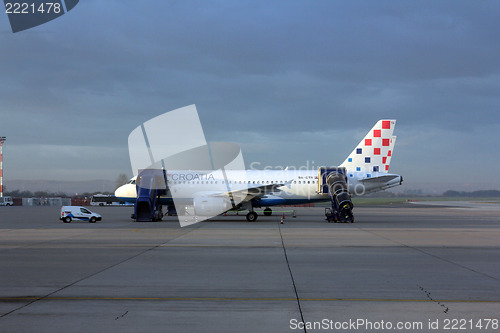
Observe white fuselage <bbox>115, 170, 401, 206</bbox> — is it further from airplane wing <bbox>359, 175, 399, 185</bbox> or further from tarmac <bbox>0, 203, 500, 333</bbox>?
tarmac <bbox>0, 203, 500, 333</bbox>

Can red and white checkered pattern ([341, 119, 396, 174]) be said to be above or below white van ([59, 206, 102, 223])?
above

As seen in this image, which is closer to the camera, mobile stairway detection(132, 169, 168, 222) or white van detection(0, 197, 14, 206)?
mobile stairway detection(132, 169, 168, 222)

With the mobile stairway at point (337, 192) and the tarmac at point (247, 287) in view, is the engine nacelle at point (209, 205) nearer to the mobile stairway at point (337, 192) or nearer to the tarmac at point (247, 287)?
the mobile stairway at point (337, 192)

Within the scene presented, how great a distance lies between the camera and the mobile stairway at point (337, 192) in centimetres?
3569

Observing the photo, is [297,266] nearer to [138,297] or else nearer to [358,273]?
[358,273]

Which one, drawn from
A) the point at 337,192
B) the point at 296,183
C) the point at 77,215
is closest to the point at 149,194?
the point at 77,215

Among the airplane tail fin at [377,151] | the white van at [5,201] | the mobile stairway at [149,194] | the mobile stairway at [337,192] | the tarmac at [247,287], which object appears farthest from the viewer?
the white van at [5,201]

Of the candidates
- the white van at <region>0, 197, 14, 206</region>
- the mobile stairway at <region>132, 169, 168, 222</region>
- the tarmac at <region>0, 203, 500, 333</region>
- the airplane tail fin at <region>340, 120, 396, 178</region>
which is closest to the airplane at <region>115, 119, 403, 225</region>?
the airplane tail fin at <region>340, 120, 396, 178</region>

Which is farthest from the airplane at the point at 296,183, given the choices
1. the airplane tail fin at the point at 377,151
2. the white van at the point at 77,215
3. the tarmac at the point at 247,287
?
the tarmac at the point at 247,287

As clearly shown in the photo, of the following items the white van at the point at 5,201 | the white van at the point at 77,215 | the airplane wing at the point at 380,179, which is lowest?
the white van at the point at 77,215

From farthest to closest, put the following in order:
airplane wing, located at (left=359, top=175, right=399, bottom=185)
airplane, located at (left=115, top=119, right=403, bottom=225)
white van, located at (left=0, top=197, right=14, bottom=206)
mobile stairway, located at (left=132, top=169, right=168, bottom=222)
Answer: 1. white van, located at (left=0, top=197, right=14, bottom=206)
2. airplane wing, located at (left=359, top=175, right=399, bottom=185)
3. airplane, located at (left=115, top=119, right=403, bottom=225)
4. mobile stairway, located at (left=132, top=169, right=168, bottom=222)

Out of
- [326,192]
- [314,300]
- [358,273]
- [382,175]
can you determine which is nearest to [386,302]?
[314,300]

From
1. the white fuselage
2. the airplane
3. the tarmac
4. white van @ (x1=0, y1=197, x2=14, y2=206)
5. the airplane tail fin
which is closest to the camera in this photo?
the tarmac

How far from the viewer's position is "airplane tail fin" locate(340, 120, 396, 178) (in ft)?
140
